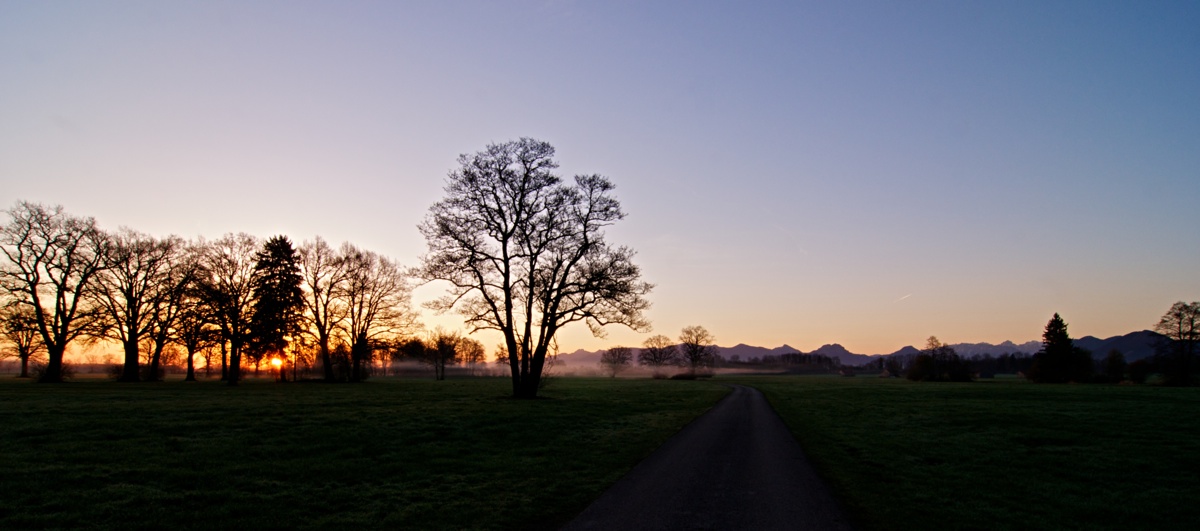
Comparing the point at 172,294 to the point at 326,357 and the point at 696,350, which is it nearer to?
the point at 326,357

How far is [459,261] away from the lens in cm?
3453

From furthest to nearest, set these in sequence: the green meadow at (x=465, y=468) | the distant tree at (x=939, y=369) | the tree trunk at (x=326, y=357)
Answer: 1. the distant tree at (x=939, y=369)
2. the tree trunk at (x=326, y=357)
3. the green meadow at (x=465, y=468)

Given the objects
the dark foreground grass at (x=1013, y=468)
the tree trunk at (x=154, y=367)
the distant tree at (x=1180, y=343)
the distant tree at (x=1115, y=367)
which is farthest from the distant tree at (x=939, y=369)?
the tree trunk at (x=154, y=367)

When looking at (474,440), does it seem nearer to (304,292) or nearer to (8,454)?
(8,454)

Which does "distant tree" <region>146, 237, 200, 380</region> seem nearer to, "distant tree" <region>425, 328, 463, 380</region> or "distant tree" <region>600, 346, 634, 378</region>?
"distant tree" <region>425, 328, 463, 380</region>

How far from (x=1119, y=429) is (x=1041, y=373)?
8254 centimetres

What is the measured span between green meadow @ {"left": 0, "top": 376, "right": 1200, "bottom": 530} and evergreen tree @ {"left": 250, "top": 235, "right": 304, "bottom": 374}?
91.8ft

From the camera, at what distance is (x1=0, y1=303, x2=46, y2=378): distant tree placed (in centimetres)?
4672

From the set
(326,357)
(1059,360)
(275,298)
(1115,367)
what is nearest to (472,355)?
(326,357)

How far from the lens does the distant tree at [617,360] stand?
162 m

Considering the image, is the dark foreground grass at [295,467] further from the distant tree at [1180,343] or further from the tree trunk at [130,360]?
the distant tree at [1180,343]

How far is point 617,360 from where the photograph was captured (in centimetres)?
16525

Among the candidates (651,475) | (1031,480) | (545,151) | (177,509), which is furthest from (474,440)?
(545,151)

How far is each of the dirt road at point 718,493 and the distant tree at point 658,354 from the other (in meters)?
137
